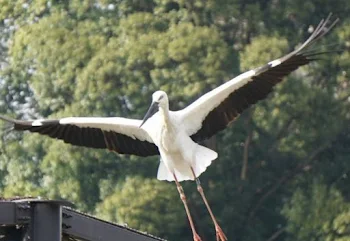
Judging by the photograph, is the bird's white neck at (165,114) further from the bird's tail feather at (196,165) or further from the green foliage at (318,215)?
the green foliage at (318,215)

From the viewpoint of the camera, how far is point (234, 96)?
34.8 ft

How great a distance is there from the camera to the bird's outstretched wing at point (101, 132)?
10.7 meters

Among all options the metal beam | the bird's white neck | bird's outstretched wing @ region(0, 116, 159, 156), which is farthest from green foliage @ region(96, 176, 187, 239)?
the metal beam

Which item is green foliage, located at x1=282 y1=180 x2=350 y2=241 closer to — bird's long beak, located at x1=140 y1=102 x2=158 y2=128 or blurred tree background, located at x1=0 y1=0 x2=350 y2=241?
blurred tree background, located at x1=0 y1=0 x2=350 y2=241

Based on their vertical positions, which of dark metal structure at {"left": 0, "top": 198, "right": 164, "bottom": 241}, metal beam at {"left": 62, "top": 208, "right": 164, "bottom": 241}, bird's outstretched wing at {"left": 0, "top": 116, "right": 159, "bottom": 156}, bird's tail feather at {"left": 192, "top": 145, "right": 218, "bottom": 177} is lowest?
dark metal structure at {"left": 0, "top": 198, "right": 164, "bottom": 241}

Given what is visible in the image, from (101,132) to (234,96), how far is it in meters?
0.99

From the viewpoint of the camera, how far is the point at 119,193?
67.6 ft

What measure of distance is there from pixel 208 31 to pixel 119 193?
2.78 meters

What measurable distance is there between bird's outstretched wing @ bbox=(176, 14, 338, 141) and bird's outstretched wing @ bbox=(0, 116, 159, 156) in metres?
0.39

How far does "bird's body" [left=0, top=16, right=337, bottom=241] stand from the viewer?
1038 cm

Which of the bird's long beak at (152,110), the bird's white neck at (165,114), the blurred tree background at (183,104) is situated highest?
the blurred tree background at (183,104)

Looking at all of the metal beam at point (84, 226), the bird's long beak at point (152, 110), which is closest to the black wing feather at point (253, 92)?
the bird's long beak at point (152, 110)

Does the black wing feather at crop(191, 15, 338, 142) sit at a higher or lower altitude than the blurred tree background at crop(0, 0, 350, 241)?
lower

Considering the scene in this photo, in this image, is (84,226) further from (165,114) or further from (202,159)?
(202,159)
